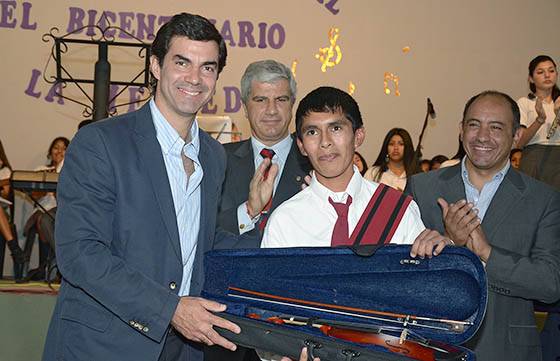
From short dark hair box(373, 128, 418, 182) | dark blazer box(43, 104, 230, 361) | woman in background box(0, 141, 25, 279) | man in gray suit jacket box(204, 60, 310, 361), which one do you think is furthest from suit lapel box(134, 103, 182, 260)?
woman in background box(0, 141, 25, 279)

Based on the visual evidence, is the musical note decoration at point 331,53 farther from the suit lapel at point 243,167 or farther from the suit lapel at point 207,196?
the suit lapel at point 207,196

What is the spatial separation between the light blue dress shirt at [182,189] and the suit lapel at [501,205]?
0.97 metres

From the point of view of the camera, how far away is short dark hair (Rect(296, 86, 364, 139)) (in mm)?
2537

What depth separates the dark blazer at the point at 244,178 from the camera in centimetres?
304

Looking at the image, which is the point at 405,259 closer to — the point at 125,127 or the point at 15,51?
the point at 125,127

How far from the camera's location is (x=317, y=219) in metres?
2.47

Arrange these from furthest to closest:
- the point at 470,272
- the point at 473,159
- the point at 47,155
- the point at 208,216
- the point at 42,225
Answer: the point at 47,155 → the point at 42,225 → the point at 473,159 → the point at 208,216 → the point at 470,272

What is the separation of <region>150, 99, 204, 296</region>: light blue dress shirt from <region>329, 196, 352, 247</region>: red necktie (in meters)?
0.39

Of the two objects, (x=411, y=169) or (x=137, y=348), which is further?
(x=411, y=169)

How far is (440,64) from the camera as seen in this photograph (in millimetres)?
8719

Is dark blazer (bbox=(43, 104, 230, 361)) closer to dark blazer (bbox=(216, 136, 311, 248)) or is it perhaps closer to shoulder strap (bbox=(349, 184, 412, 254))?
shoulder strap (bbox=(349, 184, 412, 254))

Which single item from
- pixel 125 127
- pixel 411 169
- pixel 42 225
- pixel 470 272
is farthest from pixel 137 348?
pixel 42 225

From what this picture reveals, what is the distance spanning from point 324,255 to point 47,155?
6216 mm

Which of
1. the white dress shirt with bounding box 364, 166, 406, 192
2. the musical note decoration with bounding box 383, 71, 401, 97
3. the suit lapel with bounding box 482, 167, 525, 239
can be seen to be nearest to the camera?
the suit lapel with bounding box 482, 167, 525, 239
